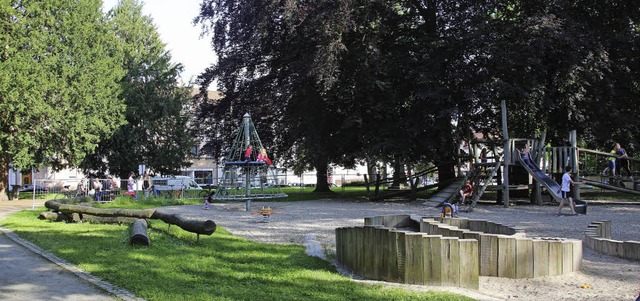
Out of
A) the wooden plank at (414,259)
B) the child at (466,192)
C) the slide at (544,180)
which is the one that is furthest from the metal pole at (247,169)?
the wooden plank at (414,259)

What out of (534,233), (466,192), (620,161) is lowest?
(534,233)

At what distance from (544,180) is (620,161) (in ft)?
19.3

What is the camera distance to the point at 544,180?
21.0m

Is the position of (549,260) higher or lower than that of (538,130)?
lower

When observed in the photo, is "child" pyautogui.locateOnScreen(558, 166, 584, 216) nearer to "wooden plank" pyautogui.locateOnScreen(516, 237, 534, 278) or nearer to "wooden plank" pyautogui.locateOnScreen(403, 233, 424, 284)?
"wooden plank" pyautogui.locateOnScreen(516, 237, 534, 278)

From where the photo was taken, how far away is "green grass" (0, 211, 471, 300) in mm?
6875

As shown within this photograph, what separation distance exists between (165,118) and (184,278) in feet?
129

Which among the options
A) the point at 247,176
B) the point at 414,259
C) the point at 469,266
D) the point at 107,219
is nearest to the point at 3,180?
the point at 247,176

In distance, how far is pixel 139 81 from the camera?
4556 cm

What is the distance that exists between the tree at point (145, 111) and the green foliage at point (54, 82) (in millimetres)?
4898

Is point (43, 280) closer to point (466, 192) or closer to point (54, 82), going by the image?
point (466, 192)

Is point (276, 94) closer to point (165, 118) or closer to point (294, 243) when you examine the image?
point (294, 243)

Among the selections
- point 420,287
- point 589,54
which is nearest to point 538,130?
point 589,54

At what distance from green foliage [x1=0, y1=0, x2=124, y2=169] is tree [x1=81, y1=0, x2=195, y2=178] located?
4.90 m
